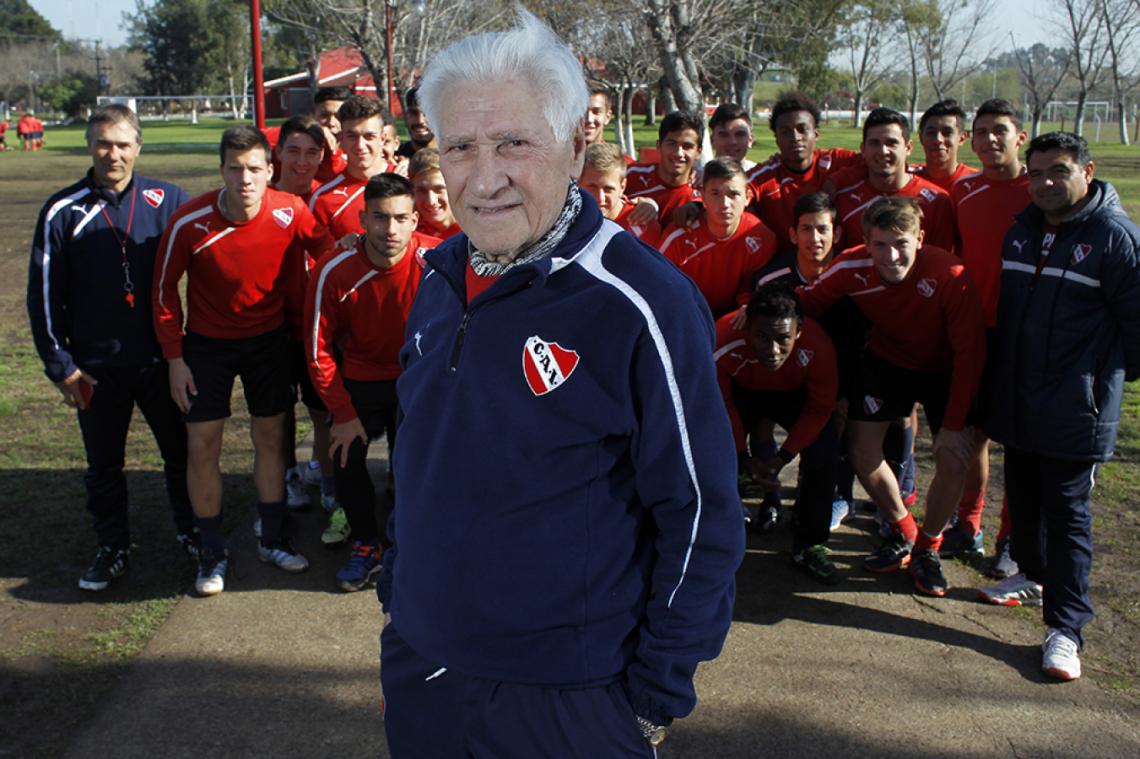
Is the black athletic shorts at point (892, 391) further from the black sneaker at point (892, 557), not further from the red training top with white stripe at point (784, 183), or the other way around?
the red training top with white stripe at point (784, 183)

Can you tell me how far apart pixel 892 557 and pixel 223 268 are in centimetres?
360

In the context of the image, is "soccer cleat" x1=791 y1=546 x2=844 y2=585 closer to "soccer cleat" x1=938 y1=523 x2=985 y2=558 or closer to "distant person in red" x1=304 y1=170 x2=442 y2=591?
"soccer cleat" x1=938 y1=523 x2=985 y2=558

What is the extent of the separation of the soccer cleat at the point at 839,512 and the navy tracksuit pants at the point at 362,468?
247cm

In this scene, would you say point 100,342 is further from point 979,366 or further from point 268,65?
point 268,65

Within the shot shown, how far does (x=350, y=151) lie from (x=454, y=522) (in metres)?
4.58

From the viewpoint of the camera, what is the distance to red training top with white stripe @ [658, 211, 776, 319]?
5.40m

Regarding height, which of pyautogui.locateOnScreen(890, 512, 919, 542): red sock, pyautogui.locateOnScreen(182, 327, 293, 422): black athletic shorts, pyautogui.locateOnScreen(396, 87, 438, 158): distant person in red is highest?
pyautogui.locateOnScreen(396, 87, 438, 158): distant person in red

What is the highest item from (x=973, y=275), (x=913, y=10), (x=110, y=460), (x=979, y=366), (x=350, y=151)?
(x=913, y=10)

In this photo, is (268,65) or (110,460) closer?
(110,460)

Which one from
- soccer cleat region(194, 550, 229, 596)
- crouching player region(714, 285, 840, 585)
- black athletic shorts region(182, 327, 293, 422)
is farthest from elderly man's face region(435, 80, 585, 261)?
soccer cleat region(194, 550, 229, 596)

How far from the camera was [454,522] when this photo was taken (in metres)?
2.05

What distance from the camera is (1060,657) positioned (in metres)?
4.16

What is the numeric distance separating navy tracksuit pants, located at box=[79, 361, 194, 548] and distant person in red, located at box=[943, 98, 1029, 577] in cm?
409

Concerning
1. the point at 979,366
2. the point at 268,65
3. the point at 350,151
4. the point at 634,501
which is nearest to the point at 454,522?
the point at 634,501
